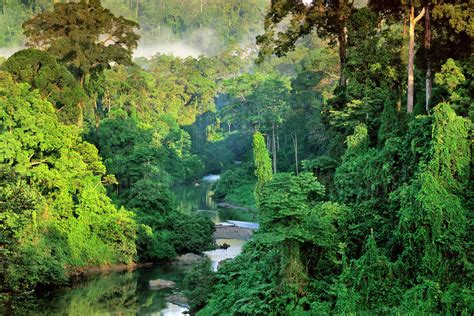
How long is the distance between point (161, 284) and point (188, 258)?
19.1ft

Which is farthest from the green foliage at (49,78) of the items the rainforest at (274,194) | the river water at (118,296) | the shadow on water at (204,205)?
the shadow on water at (204,205)

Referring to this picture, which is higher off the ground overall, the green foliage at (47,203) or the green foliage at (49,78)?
the green foliage at (49,78)

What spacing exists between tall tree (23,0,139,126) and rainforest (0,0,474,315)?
10cm

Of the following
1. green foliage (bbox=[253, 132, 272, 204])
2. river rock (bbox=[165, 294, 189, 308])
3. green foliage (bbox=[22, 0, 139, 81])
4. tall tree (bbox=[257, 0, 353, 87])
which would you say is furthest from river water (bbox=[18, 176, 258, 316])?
green foliage (bbox=[22, 0, 139, 81])

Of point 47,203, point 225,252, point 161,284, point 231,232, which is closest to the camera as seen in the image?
point 161,284

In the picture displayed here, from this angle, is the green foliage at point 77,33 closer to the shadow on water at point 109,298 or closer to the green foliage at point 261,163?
the green foliage at point 261,163

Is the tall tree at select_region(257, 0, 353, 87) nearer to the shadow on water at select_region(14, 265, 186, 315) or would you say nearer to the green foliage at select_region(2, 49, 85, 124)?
the green foliage at select_region(2, 49, 85, 124)

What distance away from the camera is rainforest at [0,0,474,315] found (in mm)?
17281

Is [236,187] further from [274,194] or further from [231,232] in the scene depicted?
[274,194]

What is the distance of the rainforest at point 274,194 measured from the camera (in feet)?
56.7

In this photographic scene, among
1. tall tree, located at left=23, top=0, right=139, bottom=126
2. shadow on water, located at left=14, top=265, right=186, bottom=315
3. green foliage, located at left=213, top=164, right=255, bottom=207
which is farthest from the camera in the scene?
green foliage, located at left=213, top=164, right=255, bottom=207

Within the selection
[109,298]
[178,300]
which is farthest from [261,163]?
[109,298]

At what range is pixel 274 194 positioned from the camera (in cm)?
1858

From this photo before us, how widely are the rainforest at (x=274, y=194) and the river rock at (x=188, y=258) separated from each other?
28 centimetres
